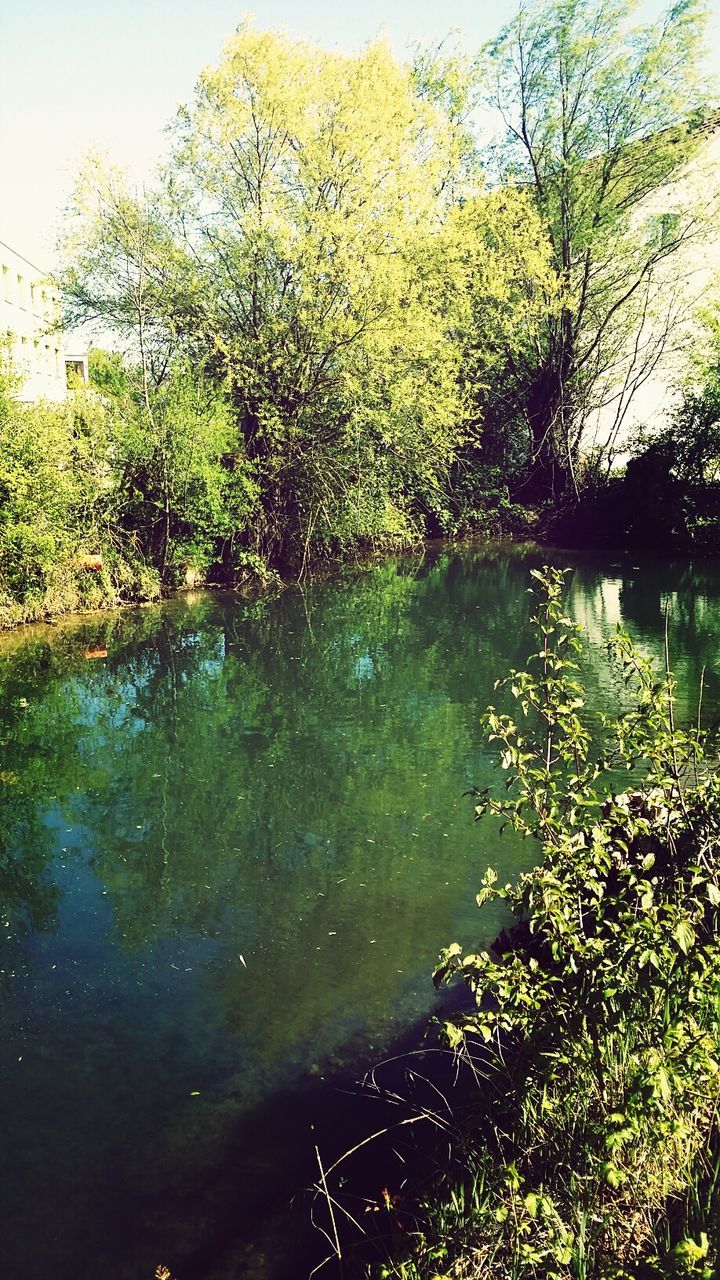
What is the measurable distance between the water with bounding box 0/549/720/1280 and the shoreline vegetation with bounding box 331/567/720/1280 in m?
0.80

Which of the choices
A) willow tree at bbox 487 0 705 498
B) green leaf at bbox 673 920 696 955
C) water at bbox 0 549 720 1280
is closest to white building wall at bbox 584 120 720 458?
willow tree at bbox 487 0 705 498

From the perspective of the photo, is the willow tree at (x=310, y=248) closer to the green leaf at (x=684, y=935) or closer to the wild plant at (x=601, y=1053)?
the wild plant at (x=601, y=1053)

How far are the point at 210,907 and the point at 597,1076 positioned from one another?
3767mm

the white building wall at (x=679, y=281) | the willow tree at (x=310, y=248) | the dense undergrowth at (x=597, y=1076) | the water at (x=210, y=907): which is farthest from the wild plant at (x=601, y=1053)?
the white building wall at (x=679, y=281)

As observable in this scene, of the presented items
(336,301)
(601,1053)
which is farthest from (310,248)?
(601,1053)

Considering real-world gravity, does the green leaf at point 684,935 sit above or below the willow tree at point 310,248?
below

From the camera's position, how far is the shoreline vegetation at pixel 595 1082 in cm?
323

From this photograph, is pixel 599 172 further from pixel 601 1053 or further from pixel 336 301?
pixel 601 1053

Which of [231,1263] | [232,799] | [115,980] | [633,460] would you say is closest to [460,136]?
[633,460]

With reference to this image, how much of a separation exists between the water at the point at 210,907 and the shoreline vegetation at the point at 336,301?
17.2 feet

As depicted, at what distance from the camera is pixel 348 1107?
4.83 m

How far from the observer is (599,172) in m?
29.5

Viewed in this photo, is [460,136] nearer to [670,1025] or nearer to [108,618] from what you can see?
[108,618]

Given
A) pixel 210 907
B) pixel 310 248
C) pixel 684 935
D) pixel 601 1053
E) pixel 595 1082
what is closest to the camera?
pixel 684 935
